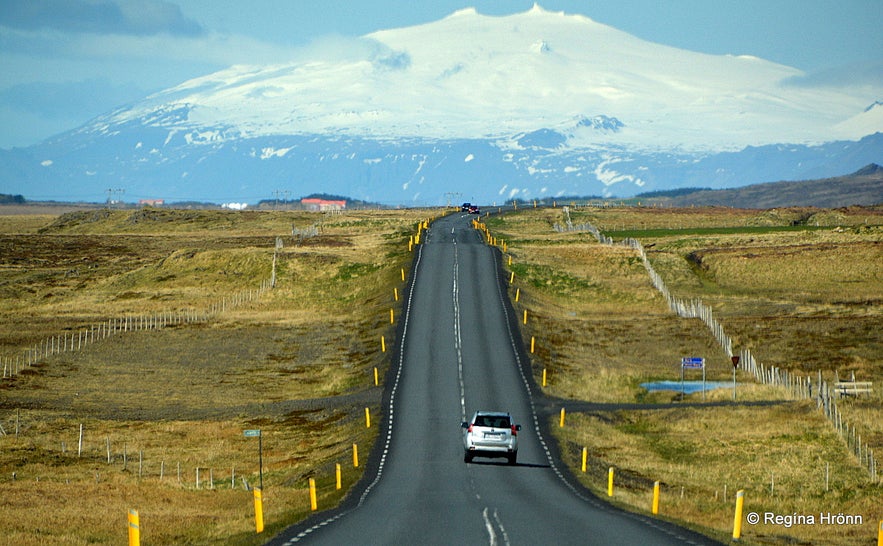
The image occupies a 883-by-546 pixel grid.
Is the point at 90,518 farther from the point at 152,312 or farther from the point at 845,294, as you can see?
the point at 845,294

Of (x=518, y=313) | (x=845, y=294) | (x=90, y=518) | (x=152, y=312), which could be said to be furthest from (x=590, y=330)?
(x=90, y=518)

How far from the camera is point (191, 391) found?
3255 inches

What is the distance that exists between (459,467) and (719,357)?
4527 cm

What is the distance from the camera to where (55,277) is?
502ft

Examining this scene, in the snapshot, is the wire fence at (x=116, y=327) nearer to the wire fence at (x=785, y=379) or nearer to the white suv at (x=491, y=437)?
the wire fence at (x=785, y=379)

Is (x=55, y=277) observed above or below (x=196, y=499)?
above

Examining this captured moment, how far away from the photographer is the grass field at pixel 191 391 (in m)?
45.2

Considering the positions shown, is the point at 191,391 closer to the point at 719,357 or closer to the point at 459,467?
the point at 459,467

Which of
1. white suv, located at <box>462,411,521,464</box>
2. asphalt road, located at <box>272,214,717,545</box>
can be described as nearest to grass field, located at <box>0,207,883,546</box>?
asphalt road, located at <box>272,214,717,545</box>

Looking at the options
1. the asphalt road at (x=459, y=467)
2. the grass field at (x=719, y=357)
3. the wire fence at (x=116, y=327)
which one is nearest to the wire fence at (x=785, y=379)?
the grass field at (x=719, y=357)

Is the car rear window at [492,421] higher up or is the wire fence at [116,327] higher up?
the wire fence at [116,327]

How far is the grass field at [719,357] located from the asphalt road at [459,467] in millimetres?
2210

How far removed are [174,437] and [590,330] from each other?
148 ft

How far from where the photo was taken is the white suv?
5281 cm
